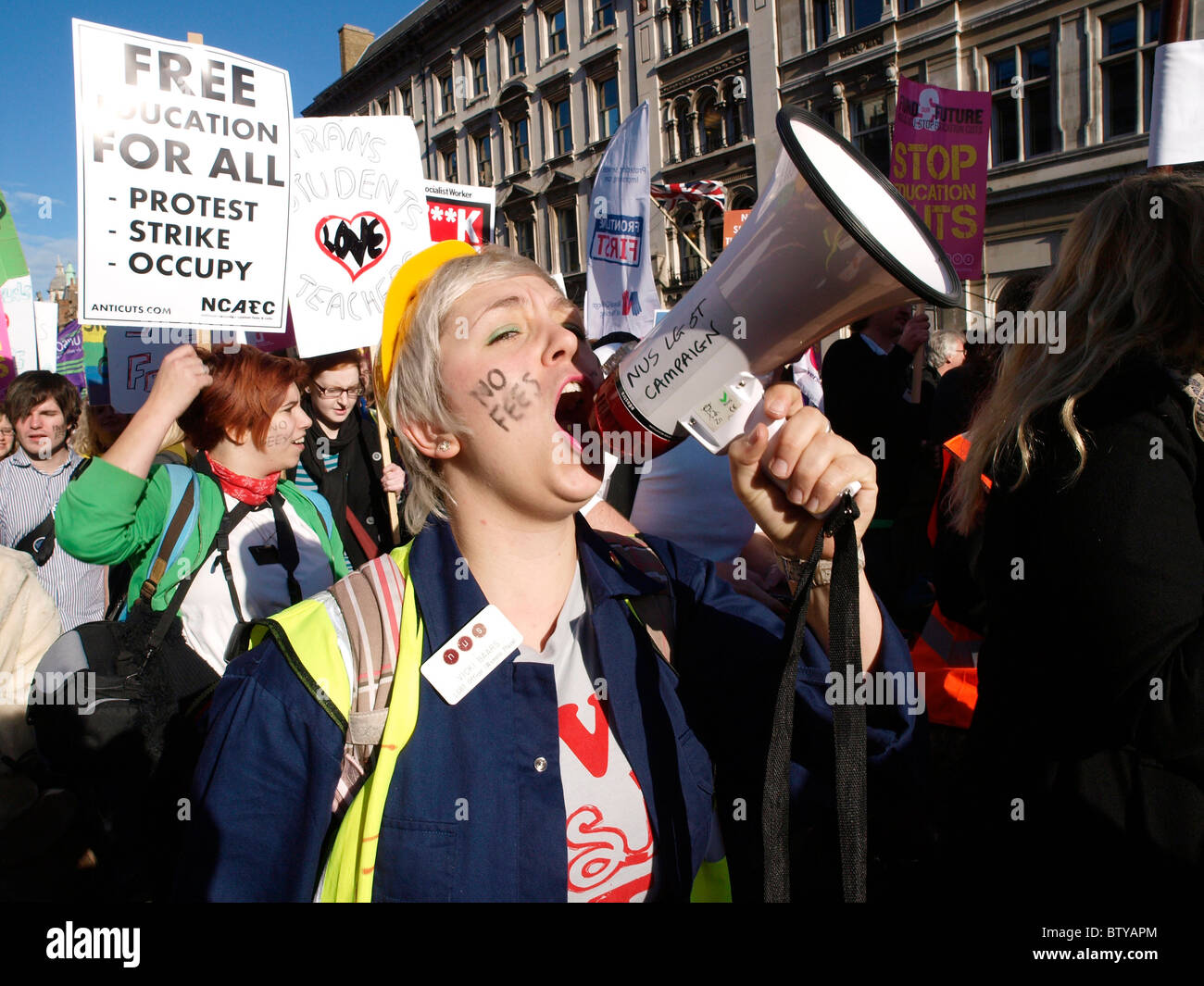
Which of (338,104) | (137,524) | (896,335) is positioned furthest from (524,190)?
(137,524)

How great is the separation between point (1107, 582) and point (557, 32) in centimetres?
2919

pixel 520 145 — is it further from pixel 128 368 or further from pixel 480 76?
pixel 128 368

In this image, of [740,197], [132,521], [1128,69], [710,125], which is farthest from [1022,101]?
[132,521]

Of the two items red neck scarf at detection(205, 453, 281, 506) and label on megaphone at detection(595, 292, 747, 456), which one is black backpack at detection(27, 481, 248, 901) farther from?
label on megaphone at detection(595, 292, 747, 456)

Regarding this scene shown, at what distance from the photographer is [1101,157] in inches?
582

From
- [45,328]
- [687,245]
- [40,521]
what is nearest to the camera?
[40,521]

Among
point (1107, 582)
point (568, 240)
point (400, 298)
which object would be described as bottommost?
point (1107, 582)

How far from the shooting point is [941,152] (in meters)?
5.82

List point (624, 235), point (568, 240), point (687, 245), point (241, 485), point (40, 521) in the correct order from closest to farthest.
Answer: point (241, 485) → point (40, 521) → point (624, 235) → point (687, 245) → point (568, 240)

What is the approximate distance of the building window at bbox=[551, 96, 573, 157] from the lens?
2638cm

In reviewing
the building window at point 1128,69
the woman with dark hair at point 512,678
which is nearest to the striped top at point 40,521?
the woman with dark hair at point 512,678

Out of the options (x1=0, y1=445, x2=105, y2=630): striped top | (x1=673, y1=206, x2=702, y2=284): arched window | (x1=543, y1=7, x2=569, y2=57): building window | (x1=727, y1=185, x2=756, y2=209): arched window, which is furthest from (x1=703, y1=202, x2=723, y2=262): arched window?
(x1=0, y1=445, x2=105, y2=630): striped top

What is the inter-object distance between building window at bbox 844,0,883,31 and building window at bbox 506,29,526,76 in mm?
13362
